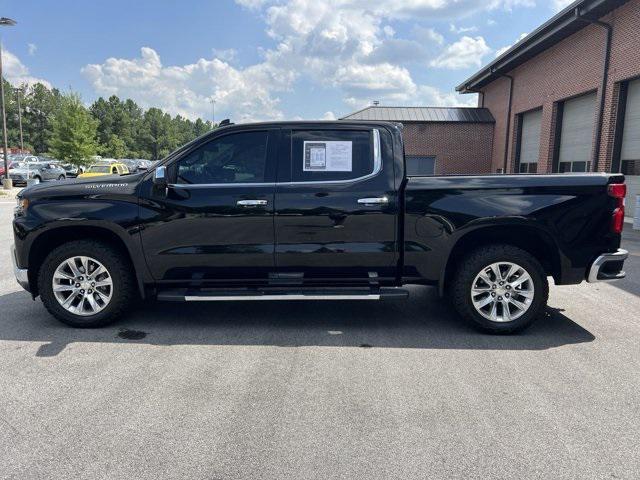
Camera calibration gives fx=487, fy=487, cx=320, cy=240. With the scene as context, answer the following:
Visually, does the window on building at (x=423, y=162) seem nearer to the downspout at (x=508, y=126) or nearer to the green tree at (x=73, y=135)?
the downspout at (x=508, y=126)

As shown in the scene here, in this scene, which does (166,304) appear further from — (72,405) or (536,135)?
(536,135)

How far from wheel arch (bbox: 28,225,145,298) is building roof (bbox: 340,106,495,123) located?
23.4 m

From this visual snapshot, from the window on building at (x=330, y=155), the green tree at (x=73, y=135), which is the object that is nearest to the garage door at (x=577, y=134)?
the window on building at (x=330, y=155)

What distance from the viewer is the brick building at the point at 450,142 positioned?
87.3 ft

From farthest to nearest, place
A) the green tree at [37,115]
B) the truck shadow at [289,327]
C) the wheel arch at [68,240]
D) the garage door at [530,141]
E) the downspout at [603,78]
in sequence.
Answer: the green tree at [37,115] < the garage door at [530,141] < the downspout at [603,78] < the wheel arch at [68,240] < the truck shadow at [289,327]

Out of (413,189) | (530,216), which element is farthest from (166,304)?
(530,216)

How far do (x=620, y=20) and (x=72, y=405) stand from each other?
1717 cm

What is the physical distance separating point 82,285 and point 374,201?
2.94m

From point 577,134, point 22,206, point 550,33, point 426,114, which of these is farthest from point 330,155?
point 426,114

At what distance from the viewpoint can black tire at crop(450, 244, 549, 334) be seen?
461 centimetres

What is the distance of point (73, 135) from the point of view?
33.5 metres

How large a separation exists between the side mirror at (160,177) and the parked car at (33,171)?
90.9 feet

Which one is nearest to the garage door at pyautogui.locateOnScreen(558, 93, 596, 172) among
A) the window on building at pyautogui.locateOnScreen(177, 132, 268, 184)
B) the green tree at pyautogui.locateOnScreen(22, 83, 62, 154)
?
the window on building at pyautogui.locateOnScreen(177, 132, 268, 184)

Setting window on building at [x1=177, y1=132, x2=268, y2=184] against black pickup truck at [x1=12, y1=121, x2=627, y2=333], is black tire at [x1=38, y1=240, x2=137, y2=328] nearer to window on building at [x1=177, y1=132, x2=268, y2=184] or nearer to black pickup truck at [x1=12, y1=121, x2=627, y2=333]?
black pickup truck at [x1=12, y1=121, x2=627, y2=333]
